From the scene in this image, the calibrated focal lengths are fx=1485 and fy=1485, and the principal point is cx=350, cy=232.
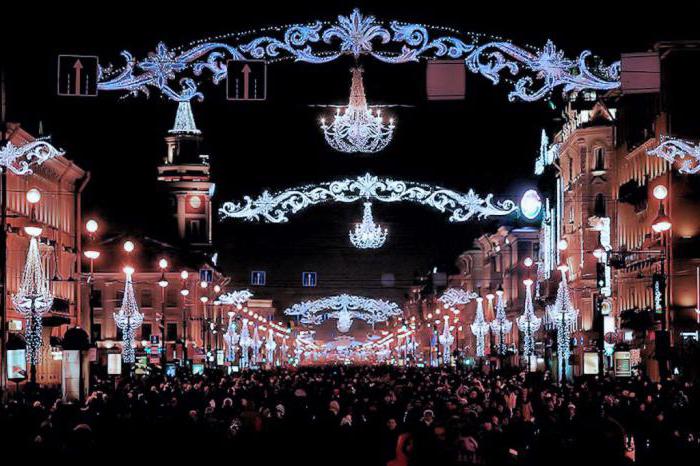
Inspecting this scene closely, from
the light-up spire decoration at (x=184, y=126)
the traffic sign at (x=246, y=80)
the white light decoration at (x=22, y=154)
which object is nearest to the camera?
the traffic sign at (x=246, y=80)

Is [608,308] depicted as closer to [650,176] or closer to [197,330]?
[650,176]

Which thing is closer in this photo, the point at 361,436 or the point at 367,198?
the point at 361,436

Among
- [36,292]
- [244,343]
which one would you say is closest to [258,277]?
[36,292]

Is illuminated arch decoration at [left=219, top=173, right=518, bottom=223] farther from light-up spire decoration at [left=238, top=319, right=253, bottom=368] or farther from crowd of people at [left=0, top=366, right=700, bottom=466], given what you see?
light-up spire decoration at [left=238, top=319, right=253, bottom=368]

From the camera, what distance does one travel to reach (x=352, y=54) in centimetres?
2500

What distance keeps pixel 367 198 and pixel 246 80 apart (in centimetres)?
1165

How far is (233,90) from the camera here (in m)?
23.2

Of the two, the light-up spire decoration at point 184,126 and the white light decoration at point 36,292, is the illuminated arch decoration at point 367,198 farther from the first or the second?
the light-up spire decoration at point 184,126

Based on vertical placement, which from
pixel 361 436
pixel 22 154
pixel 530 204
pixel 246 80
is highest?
pixel 530 204

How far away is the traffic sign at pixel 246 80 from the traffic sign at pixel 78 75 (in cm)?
211

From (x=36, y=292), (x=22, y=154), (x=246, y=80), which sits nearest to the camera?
(x=246, y=80)

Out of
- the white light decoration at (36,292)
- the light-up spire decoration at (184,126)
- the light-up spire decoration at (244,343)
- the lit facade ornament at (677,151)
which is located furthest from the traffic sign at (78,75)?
the light-up spire decoration at (244,343)

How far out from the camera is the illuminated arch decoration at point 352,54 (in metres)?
24.5

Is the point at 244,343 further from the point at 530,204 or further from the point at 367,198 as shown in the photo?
the point at 367,198
